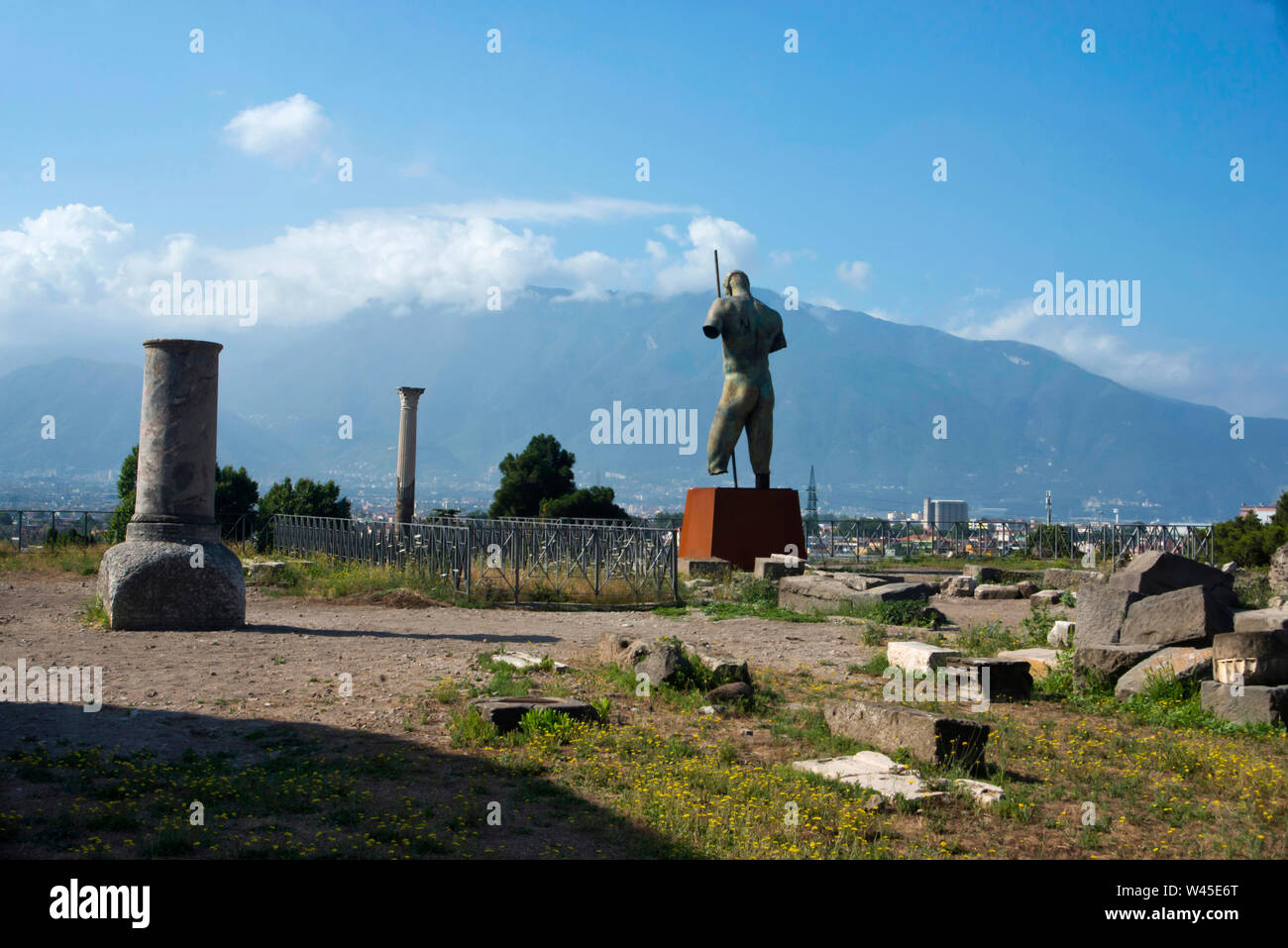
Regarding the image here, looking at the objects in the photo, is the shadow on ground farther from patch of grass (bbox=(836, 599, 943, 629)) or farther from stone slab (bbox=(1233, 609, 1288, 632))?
patch of grass (bbox=(836, 599, 943, 629))

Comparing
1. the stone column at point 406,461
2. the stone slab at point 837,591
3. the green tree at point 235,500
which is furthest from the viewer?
the green tree at point 235,500

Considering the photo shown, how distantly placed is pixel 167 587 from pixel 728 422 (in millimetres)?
12458

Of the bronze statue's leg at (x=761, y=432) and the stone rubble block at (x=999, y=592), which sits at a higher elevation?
the bronze statue's leg at (x=761, y=432)

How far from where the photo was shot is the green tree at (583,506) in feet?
97.3

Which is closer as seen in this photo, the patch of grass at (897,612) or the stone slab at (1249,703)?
the stone slab at (1249,703)

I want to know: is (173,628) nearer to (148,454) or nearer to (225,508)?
(148,454)

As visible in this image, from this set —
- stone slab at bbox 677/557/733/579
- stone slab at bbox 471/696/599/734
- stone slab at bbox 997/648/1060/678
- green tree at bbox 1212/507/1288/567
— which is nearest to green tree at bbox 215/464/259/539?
stone slab at bbox 677/557/733/579

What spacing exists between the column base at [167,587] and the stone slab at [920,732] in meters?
7.74

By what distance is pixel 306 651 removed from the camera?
10375 mm

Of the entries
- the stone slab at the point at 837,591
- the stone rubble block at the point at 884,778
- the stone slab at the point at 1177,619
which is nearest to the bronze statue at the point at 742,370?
the stone slab at the point at 837,591

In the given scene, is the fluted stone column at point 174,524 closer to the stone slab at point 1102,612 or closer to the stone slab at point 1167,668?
the stone slab at point 1102,612

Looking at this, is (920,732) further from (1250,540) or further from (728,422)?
(1250,540)

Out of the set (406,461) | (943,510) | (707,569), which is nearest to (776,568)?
(707,569)
